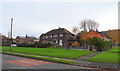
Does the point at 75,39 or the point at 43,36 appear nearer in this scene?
the point at 75,39

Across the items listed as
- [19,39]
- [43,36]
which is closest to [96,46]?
[43,36]

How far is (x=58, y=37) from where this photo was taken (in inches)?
2291

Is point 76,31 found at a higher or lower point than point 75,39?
higher

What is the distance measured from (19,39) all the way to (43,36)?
36081 millimetres

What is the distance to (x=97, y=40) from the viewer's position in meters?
35.0

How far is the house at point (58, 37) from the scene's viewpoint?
183ft

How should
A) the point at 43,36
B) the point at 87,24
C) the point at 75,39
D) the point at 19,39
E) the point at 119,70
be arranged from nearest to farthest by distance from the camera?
the point at 119,70 → the point at 75,39 → the point at 87,24 → the point at 43,36 → the point at 19,39

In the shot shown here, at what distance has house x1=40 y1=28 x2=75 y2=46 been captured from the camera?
5569 cm

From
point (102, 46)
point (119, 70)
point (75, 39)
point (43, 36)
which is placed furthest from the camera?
point (43, 36)

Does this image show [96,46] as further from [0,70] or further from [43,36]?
[43,36]

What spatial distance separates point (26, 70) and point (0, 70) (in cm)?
186

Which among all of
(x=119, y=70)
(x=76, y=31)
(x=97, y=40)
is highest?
(x=76, y=31)

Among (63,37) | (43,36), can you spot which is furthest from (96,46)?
(43,36)

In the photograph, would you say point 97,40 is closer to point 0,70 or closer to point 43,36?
point 0,70
